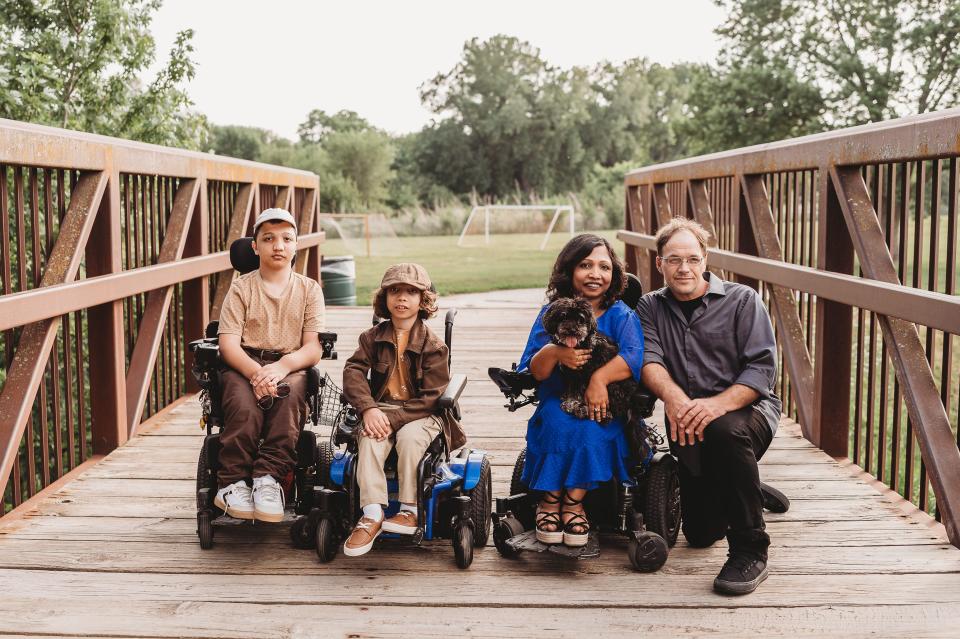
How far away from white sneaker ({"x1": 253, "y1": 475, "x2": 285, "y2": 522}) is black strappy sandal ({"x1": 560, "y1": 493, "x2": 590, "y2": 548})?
36.3 inches

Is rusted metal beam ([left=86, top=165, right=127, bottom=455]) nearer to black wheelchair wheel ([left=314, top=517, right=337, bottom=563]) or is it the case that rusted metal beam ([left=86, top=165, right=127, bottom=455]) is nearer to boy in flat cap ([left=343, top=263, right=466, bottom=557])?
boy in flat cap ([left=343, top=263, right=466, bottom=557])

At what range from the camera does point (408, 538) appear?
334cm

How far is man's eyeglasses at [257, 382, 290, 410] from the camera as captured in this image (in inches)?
138

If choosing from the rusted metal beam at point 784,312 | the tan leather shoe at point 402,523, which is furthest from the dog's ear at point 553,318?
the rusted metal beam at point 784,312

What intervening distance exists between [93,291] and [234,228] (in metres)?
2.53

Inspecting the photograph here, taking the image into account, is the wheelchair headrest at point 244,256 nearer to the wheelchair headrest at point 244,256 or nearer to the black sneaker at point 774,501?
the wheelchair headrest at point 244,256

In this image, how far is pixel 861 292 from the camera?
396cm

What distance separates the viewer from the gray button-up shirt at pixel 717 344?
338cm

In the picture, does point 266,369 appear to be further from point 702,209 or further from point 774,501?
point 702,209

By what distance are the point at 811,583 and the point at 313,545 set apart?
161cm

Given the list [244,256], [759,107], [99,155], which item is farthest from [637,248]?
[759,107]

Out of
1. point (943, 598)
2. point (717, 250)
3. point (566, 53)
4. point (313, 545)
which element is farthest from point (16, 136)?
point (566, 53)

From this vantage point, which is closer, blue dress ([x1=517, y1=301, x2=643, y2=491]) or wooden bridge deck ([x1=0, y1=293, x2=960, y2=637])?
wooden bridge deck ([x1=0, y1=293, x2=960, y2=637])

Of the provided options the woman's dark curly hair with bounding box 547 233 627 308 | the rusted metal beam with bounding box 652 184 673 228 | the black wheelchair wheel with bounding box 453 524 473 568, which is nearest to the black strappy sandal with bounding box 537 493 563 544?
the black wheelchair wheel with bounding box 453 524 473 568
